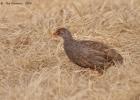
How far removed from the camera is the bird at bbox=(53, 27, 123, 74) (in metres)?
8.32

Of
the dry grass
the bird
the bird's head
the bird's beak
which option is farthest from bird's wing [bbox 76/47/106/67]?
the bird's beak

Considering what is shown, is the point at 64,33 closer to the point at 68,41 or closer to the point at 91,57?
the point at 68,41

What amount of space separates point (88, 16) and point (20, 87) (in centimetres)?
249

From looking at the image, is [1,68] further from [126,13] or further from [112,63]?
[126,13]

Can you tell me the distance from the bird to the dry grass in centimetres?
10

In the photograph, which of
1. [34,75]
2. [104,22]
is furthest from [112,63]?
[104,22]

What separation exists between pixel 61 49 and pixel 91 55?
83 centimetres

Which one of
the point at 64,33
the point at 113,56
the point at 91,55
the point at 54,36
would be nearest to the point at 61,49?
the point at 54,36

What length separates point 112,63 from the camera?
27.4 ft

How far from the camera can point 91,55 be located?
835cm

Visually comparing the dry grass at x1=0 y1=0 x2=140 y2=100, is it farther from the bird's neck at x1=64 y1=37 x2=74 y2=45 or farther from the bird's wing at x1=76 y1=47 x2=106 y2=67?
the bird's neck at x1=64 y1=37 x2=74 y2=45

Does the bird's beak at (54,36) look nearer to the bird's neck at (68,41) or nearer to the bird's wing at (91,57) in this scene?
the bird's neck at (68,41)

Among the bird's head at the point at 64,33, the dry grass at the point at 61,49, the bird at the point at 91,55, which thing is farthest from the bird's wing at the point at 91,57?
the bird's head at the point at 64,33

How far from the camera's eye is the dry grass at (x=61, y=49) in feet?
24.3
